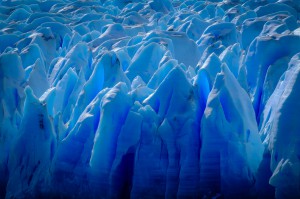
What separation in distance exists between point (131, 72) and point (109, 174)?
178 cm

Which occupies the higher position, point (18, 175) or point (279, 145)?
point (279, 145)

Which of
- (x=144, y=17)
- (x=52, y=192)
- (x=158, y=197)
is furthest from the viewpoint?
(x=144, y=17)

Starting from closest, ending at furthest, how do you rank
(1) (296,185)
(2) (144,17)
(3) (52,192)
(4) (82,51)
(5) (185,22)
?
(1) (296,185), (3) (52,192), (4) (82,51), (5) (185,22), (2) (144,17)

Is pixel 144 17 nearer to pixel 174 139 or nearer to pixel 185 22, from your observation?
pixel 185 22

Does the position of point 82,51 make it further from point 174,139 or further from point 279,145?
point 279,145

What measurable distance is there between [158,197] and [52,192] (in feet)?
3.19

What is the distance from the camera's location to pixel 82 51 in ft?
17.7

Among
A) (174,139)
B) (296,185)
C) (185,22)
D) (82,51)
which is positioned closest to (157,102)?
(174,139)

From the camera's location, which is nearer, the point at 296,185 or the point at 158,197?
the point at 296,185

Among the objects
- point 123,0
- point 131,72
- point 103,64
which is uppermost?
point 103,64

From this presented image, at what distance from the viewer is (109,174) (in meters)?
3.19

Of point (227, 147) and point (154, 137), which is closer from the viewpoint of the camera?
point (227, 147)

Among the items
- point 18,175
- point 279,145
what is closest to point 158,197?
point 279,145

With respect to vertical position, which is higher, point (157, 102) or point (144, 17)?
point (157, 102)
